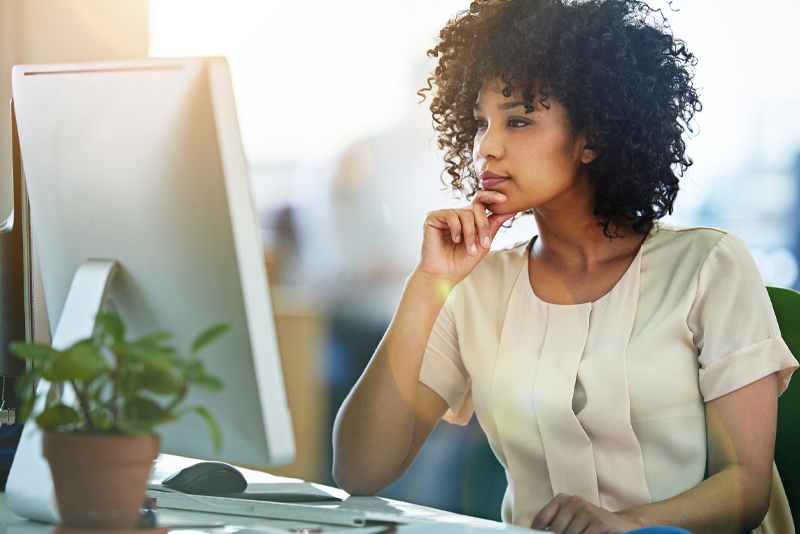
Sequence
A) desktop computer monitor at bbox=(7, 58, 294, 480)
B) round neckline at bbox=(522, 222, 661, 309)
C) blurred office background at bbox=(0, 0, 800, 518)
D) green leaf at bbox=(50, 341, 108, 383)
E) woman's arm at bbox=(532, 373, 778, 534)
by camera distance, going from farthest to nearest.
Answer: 1. blurred office background at bbox=(0, 0, 800, 518)
2. round neckline at bbox=(522, 222, 661, 309)
3. woman's arm at bbox=(532, 373, 778, 534)
4. desktop computer monitor at bbox=(7, 58, 294, 480)
5. green leaf at bbox=(50, 341, 108, 383)

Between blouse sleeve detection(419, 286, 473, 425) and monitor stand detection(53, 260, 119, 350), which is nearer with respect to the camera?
monitor stand detection(53, 260, 119, 350)

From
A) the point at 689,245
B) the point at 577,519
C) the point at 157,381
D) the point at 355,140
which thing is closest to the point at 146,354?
the point at 157,381

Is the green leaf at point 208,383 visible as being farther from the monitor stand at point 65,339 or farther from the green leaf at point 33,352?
the monitor stand at point 65,339

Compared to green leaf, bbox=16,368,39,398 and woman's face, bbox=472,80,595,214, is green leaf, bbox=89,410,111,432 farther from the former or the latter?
woman's face, bbox=472,80,595,214

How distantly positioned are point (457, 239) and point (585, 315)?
0.81 ft

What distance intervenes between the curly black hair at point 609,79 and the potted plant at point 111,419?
2.94ft

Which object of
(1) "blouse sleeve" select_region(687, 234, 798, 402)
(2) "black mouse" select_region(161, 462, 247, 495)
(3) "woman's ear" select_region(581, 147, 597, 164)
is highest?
(3) "woman's ear" select_region(581, 147, 597, 164)

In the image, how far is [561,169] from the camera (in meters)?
1.23

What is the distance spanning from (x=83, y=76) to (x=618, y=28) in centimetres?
97

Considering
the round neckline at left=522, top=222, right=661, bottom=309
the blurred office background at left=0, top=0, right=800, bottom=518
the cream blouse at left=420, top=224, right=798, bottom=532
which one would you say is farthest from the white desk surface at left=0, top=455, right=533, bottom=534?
the blurred office background at left=0, top=0, right=800, bottom=518

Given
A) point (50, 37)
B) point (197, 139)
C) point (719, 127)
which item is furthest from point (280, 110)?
point (197, 139)

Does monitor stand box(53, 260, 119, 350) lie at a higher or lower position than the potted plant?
higher

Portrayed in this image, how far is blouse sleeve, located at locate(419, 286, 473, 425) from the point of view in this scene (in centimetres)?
127

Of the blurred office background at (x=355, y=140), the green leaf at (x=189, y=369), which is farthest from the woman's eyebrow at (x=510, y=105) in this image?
the blurred office background at (x=355, y=140)
